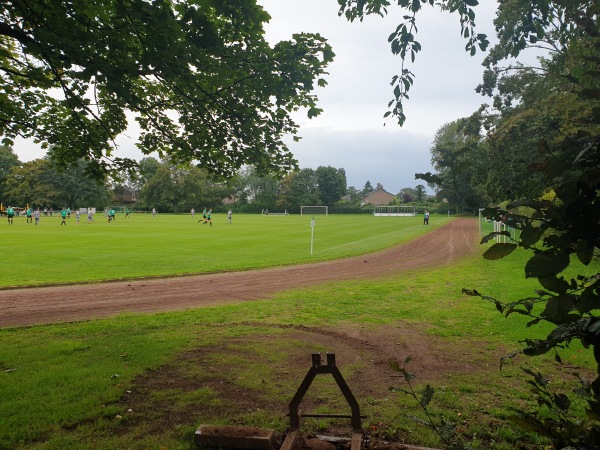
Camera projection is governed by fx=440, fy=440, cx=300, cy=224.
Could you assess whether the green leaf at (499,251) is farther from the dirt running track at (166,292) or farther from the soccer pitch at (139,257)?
the soccer pitch at (139,257)

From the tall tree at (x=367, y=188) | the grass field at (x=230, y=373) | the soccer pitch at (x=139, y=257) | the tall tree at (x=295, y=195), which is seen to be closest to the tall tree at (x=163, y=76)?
the grass field at (x=230, y=373)

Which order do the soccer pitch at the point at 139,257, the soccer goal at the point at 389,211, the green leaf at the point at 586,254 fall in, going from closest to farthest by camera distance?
the green leaf at the point at 586,254, the soccer pitch at the point at 139,257, the soccer goal at the point at 389,211

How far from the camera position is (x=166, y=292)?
13.0m

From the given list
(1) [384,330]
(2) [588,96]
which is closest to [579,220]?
(2) [588,96]

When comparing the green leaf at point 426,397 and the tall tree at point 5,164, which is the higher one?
the tall tree at point 5,164

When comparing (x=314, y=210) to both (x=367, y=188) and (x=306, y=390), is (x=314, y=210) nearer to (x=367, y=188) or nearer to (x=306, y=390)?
(x=367, y=188)

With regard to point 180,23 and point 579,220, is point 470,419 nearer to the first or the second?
point 579,220

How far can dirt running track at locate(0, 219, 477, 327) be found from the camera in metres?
10.5

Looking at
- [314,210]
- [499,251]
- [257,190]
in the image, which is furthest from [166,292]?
[257,190]

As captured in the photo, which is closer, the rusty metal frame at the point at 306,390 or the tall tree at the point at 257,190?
the rusty metal frame at the point at 306,390

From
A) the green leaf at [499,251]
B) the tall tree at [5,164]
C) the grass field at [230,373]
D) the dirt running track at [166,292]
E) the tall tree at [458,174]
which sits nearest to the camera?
the green leaf at [499,251]

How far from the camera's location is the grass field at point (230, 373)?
4.68 meters

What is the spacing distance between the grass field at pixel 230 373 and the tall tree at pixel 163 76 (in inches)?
132

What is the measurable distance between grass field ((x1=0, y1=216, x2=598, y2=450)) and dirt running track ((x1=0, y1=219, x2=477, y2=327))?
972mm
